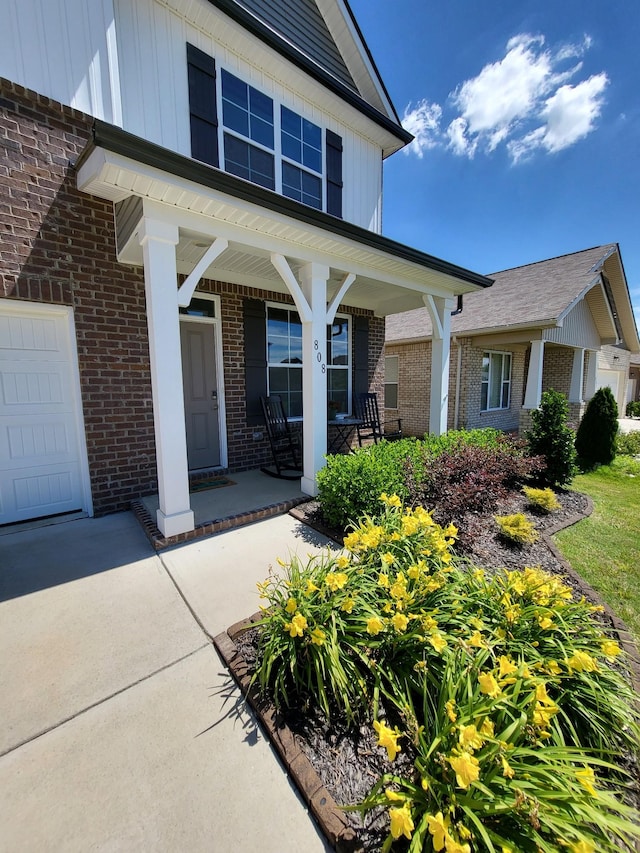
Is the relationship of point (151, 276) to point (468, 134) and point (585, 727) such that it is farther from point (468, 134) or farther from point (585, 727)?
point (468, 134)

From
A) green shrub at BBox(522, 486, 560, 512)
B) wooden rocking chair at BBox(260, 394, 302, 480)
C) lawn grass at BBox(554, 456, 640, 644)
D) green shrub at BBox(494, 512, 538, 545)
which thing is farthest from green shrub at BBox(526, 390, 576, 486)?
wooden rocking chair at BBox(260, 394, 302, 480)

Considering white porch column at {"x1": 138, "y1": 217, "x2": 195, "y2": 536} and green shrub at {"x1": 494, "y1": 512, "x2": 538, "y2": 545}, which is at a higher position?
white porch column at {"x1": 138, "y1": 217, "x2": 195, "y2": 536}

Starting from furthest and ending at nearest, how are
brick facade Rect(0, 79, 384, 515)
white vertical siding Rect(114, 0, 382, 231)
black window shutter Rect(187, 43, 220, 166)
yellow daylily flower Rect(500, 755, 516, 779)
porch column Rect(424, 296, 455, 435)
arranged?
porch column Rect(424, 296, 455, 435) < black window shutter Rect(187, 43, 220, 166) < white vertical siding Rect(114, 0, 382, 231) < brick facade Rect(0, 79, 384, 515) < yellow daylily flower Rect(500, 755, 516, 779)

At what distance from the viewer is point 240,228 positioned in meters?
3.43

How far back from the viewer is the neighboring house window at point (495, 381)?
10438 mm

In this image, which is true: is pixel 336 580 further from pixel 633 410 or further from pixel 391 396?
pixel 633 410

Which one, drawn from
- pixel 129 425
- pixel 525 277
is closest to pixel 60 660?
pixel 129 425

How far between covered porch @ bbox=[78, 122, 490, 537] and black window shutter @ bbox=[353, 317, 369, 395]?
1.75 meters

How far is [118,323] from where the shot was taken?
401 cm

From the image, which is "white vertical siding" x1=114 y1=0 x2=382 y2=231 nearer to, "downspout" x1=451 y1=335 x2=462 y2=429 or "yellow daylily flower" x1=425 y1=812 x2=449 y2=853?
"yellow daylily flower" x1=425 y1=812 x2=449 y2=853

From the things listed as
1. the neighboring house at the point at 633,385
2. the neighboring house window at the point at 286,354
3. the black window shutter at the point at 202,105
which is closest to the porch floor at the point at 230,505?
the neighboring house window at the point at 286,354

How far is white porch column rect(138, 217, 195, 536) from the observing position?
2967 millimetres

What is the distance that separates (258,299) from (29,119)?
2.98 metres

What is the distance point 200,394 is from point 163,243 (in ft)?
8.00
